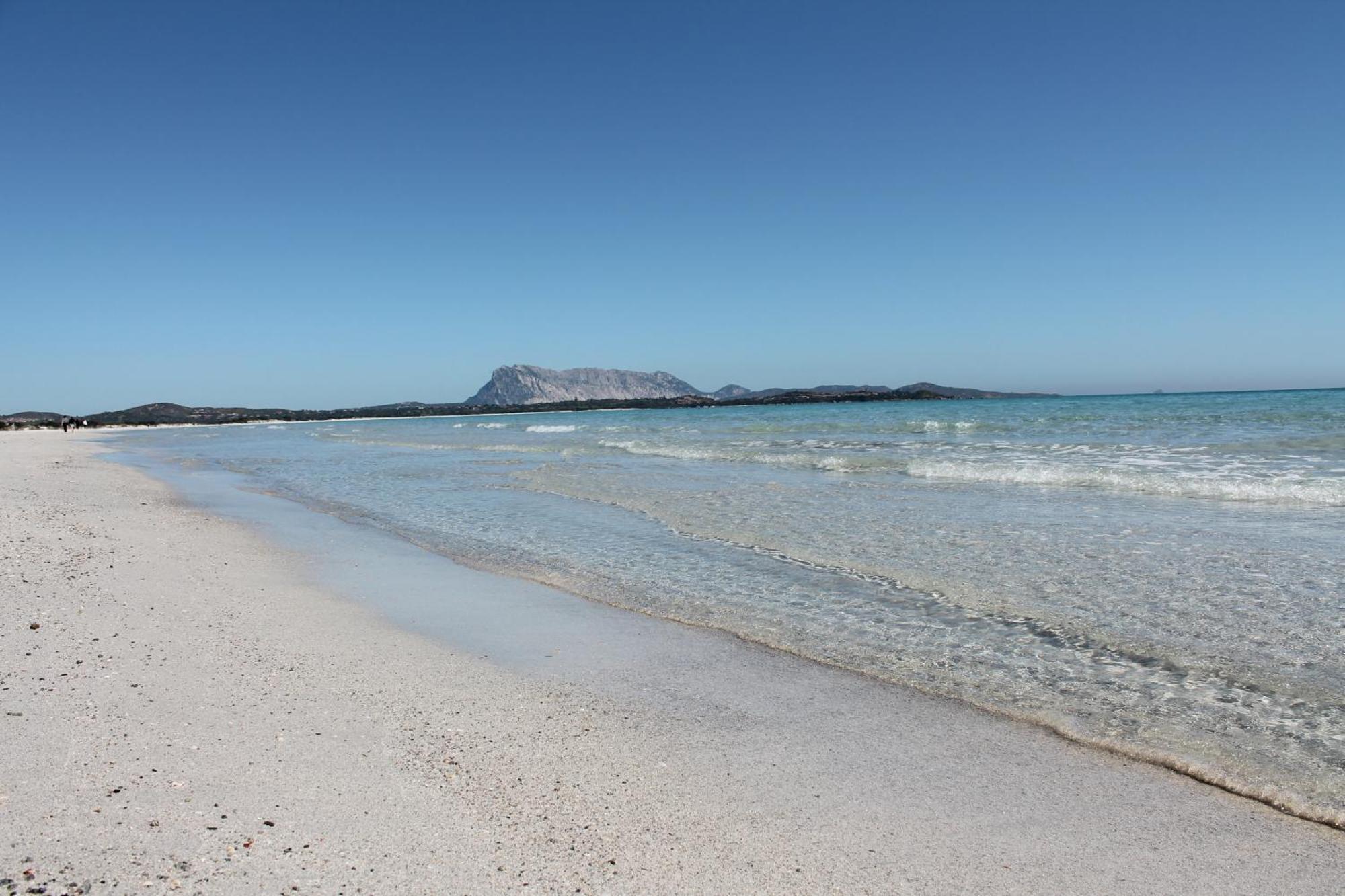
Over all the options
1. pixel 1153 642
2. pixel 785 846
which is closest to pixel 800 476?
pixel 1153 642

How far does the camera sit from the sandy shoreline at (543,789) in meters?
2.59

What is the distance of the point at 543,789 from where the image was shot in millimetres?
3174

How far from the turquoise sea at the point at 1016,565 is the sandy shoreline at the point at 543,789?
54 cm

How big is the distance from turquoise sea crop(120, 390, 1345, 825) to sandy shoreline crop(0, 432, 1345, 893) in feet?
1.76

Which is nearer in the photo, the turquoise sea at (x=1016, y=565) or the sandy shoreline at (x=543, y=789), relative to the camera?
the sandy shoreline at (x=543, y=789)

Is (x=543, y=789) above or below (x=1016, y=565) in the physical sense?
above

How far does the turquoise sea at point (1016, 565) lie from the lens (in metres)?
4.16

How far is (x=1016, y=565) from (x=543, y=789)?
6.06 m

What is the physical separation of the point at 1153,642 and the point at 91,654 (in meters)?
6.91

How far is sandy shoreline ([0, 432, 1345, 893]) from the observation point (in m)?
2.59

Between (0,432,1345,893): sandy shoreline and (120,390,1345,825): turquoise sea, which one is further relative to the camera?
(120,390,1345,825): turquoise sea

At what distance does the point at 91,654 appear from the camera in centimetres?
470

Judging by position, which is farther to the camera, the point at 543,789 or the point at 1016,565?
the point at 1016,565

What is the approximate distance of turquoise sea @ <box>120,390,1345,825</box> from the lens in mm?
4164
